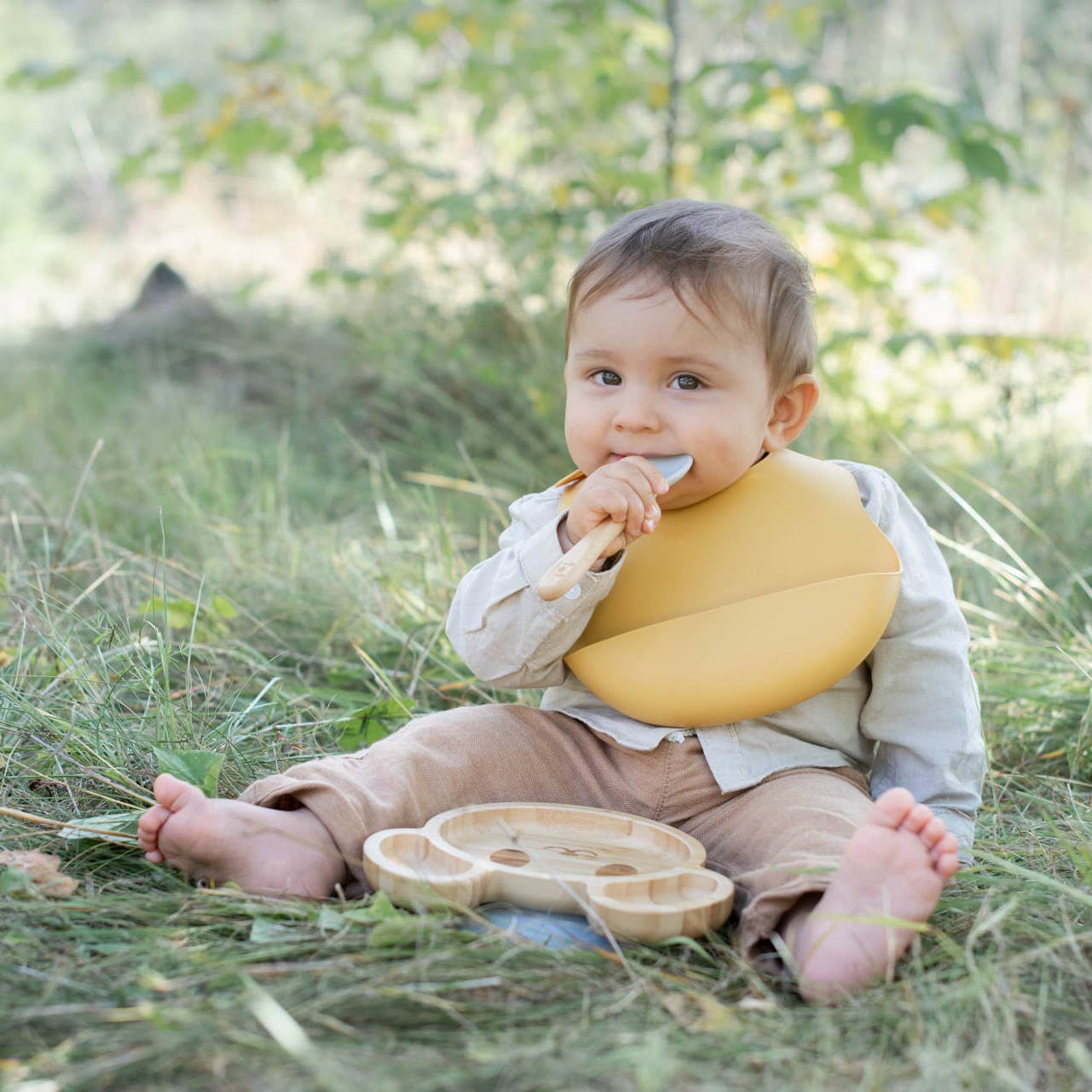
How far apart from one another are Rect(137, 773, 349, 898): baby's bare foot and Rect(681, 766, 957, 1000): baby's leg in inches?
21.6

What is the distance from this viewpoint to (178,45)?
56.6 feet

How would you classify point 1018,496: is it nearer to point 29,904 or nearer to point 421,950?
point 421,950

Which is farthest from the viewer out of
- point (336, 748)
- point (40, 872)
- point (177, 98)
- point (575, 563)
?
point (177, 98)

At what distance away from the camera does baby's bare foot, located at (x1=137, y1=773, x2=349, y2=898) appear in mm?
1562

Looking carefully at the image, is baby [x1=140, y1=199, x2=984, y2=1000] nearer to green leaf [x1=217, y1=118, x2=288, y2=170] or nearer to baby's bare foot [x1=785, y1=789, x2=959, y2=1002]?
baby's bare foot [x1=785, y1=789, x2=959, y2=1002]

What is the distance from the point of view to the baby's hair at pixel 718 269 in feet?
5.74

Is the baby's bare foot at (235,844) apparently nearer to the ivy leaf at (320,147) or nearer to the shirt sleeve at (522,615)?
the shirt sleeve at (522,615)

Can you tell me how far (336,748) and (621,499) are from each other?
786mm

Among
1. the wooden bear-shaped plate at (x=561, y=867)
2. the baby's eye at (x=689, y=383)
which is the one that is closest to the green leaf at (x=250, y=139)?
the baby's eye at (x=689, y=383)

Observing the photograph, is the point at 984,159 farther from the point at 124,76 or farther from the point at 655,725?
the point at 124,76

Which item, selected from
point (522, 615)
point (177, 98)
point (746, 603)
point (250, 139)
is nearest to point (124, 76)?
point (177, 98)

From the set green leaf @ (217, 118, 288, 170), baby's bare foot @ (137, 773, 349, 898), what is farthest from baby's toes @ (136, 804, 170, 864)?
green leaf @ (217, 118, 288, 170)

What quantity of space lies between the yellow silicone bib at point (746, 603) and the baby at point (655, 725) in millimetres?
41

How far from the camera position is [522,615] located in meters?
1.78
